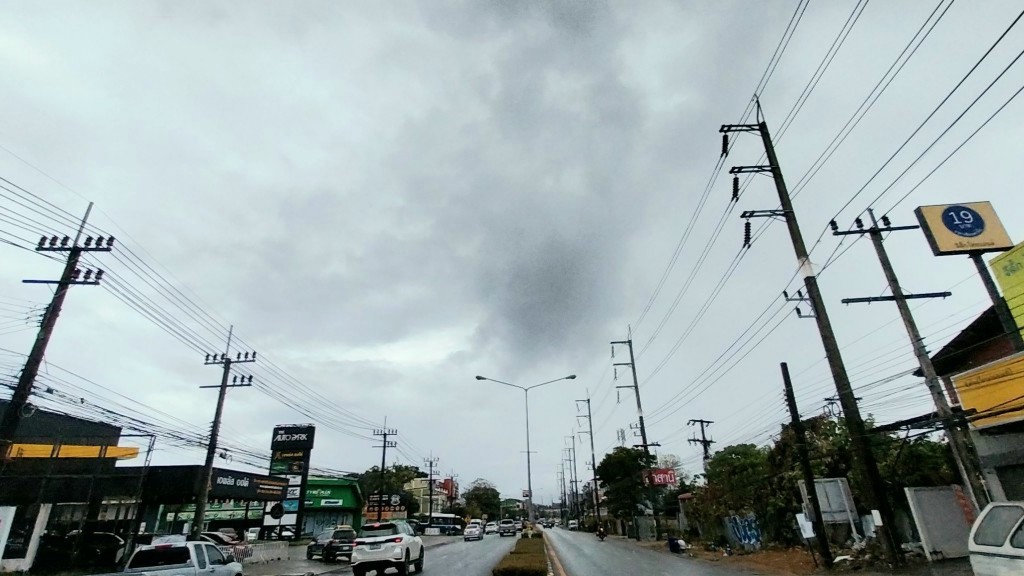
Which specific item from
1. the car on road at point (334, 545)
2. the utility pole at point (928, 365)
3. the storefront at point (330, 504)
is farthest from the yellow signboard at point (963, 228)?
the storefront at point (330, 504)

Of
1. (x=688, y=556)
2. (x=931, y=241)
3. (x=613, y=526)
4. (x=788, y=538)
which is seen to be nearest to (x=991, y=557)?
(x=931, y=241)

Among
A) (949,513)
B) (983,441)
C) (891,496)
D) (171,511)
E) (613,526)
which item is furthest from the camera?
(613,526)

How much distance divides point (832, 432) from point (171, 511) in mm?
60535

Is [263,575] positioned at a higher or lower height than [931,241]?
lower

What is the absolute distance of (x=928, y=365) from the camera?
57.2ft

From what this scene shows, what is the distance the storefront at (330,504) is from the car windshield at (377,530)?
44506mm

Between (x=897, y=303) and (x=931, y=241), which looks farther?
(x=931, y=241)

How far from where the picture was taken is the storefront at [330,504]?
189ft

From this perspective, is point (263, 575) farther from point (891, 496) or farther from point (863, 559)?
point (891, 496)

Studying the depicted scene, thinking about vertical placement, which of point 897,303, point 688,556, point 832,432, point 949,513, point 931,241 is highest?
point 931,241

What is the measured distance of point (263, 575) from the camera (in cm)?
2083

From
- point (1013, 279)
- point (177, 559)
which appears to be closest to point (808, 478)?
point (1013, 279)

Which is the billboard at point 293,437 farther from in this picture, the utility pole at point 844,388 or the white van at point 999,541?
the white van at point 999,541

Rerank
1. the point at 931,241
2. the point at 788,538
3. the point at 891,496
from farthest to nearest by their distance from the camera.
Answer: the point at 788,538 < the point at 891,496 < the point at 931,241
